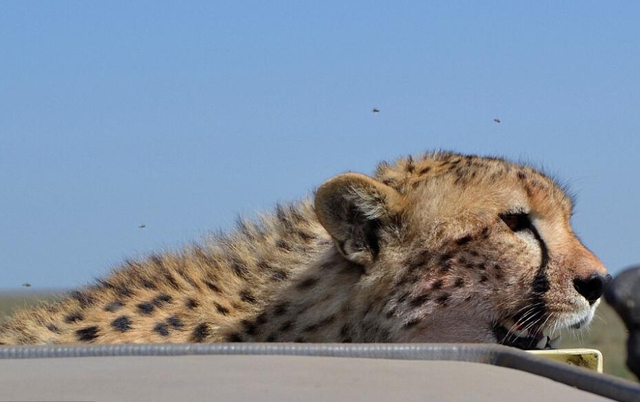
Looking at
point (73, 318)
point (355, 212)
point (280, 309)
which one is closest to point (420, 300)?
point (355, 212)

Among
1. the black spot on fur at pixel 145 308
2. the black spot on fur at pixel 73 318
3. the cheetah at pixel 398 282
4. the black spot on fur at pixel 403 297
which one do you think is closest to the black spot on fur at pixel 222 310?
the cheetah at pixel 398 282

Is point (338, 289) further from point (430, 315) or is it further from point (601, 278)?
point (601, 278)

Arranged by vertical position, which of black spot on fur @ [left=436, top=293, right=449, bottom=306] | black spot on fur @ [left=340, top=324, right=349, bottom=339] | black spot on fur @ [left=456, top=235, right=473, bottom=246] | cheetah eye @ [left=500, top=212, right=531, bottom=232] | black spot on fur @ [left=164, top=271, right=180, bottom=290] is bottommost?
black spot on fur @ [left=340, top=324, right=349, bottom=339]

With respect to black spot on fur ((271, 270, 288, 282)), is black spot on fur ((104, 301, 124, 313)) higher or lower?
lower

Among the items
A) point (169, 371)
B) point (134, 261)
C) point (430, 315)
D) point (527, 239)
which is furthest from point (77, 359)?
point (134, 261)

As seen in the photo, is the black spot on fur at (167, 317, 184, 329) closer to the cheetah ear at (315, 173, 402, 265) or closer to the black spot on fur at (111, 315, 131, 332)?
the black spot on fur at (111, 315, 131, 332)

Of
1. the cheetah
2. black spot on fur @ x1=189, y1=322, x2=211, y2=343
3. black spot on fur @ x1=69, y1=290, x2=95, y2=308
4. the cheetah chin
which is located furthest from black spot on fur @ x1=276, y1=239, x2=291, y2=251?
the cheetah chin

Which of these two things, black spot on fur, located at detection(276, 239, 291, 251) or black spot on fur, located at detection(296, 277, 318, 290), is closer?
black spot on fur, located at detection(296, 277, 318, 290)

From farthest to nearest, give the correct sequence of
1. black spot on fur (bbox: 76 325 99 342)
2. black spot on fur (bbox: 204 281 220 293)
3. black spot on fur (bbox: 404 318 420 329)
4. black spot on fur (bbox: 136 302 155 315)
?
1. black spot on fur (bbox: 204 281 220 293)
2. black spot on fur (bbox: 136 302 155 315)
3. black spot on fur (bbox: 76 325 99 342)
4. black spot on fur (bbox: 404 318 420 329)

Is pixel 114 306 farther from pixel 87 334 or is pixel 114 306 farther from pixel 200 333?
pixel 200 333

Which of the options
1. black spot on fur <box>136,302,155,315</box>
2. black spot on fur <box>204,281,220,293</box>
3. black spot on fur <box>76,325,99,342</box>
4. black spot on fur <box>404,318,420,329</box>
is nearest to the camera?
black spot on fur <box>404,318,420,329</box>
